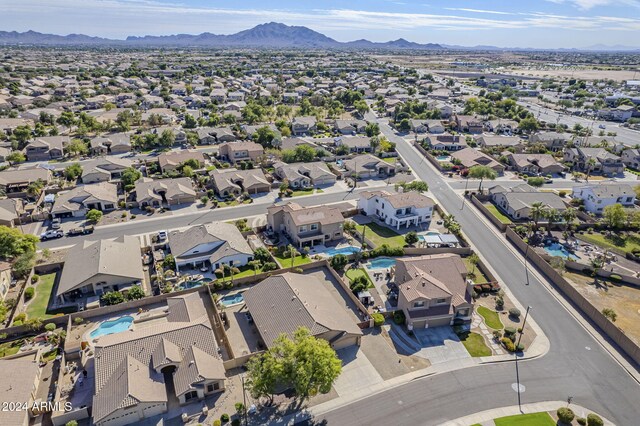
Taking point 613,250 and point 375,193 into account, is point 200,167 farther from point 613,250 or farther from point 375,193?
point 613,250

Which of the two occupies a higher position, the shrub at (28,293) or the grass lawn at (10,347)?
the shrub at (28,293)

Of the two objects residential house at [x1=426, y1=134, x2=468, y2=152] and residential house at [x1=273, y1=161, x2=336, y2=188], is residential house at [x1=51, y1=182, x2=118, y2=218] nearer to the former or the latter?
residential house at [x1=273, y1=161, x2=336, y2=188]

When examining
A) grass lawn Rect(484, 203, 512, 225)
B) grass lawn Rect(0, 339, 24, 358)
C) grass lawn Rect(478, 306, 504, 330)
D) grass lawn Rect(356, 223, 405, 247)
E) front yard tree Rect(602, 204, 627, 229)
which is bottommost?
grass lawn Rect(478, 306, 504, 330)

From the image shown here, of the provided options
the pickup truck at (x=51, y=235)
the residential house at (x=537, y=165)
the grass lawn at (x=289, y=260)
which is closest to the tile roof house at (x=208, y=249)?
the grass lawn at (x=289, y=260)

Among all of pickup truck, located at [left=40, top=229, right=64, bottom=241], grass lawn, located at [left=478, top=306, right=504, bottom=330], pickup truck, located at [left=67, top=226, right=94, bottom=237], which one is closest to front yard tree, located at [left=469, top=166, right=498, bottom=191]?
grass lawn, located at [left=478, top=306, right=504, bottom=330]

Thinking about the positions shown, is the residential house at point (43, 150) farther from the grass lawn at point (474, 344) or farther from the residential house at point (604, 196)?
the residential house at point (604, 196)

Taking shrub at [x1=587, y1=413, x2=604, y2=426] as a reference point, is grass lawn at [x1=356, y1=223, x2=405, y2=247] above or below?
above

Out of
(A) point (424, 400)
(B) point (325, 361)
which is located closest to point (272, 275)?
(B) point (325, 361)
